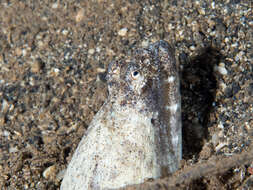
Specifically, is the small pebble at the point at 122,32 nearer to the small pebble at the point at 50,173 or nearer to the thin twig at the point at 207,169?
the small pebble at the point at 50,173

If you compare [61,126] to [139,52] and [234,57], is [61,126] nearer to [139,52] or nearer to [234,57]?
[139,52]

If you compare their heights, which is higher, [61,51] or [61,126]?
[61,51]

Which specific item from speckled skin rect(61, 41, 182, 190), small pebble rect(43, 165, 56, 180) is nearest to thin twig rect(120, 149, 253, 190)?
speckled skin rect(61, 41, 182, 190)

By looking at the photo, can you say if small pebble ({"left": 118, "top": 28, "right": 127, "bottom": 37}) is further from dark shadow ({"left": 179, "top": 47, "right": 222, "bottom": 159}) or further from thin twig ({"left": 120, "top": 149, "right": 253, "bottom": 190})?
thin twig ({"left": 120, "top": 149, "right": 253, "bottom": 190})

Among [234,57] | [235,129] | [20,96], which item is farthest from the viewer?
[20,96]

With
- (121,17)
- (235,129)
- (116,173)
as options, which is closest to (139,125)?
(116,173)

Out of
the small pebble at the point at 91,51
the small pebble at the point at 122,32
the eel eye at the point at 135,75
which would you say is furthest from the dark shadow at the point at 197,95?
the small pebble at the point at 91,51

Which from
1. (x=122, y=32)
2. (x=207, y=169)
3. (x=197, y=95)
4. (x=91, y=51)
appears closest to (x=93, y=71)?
(x=91, y=51)

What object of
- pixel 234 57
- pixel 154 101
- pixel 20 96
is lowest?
pixel 154 101
